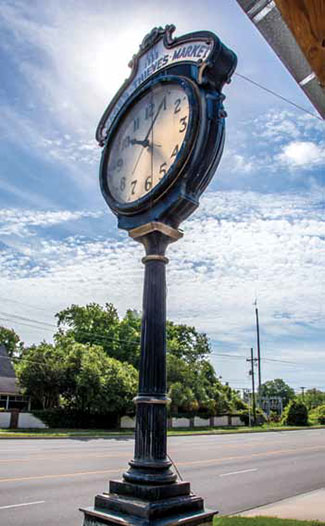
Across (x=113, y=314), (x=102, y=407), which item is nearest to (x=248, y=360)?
(x=113, y=314)

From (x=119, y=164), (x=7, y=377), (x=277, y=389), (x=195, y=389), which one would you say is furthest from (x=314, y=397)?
(x=119, y=164)

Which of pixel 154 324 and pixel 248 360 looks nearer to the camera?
pixel 154 324

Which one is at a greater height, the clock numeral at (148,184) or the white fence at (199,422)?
the clock numeral at (148,184)

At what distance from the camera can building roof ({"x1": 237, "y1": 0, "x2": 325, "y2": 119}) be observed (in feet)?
6.17

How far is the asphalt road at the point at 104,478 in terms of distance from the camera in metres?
7.66

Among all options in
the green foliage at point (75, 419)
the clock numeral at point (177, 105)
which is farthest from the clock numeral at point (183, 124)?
the green foliage at point (75, 419)

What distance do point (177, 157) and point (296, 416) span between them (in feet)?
164

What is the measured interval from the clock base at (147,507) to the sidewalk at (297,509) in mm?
4844

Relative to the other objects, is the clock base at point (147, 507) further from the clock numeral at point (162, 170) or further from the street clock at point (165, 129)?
the clock numeral at point (162, 170)

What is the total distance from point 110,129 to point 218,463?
1236 cm

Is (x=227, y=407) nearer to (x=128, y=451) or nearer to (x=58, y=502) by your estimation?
(x=128, y=451)

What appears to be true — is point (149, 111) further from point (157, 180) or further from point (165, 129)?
point (157, 180)

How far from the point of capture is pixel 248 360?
48906 mm

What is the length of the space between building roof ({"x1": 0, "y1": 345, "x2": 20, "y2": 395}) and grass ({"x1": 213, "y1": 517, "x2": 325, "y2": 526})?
3329 cm
